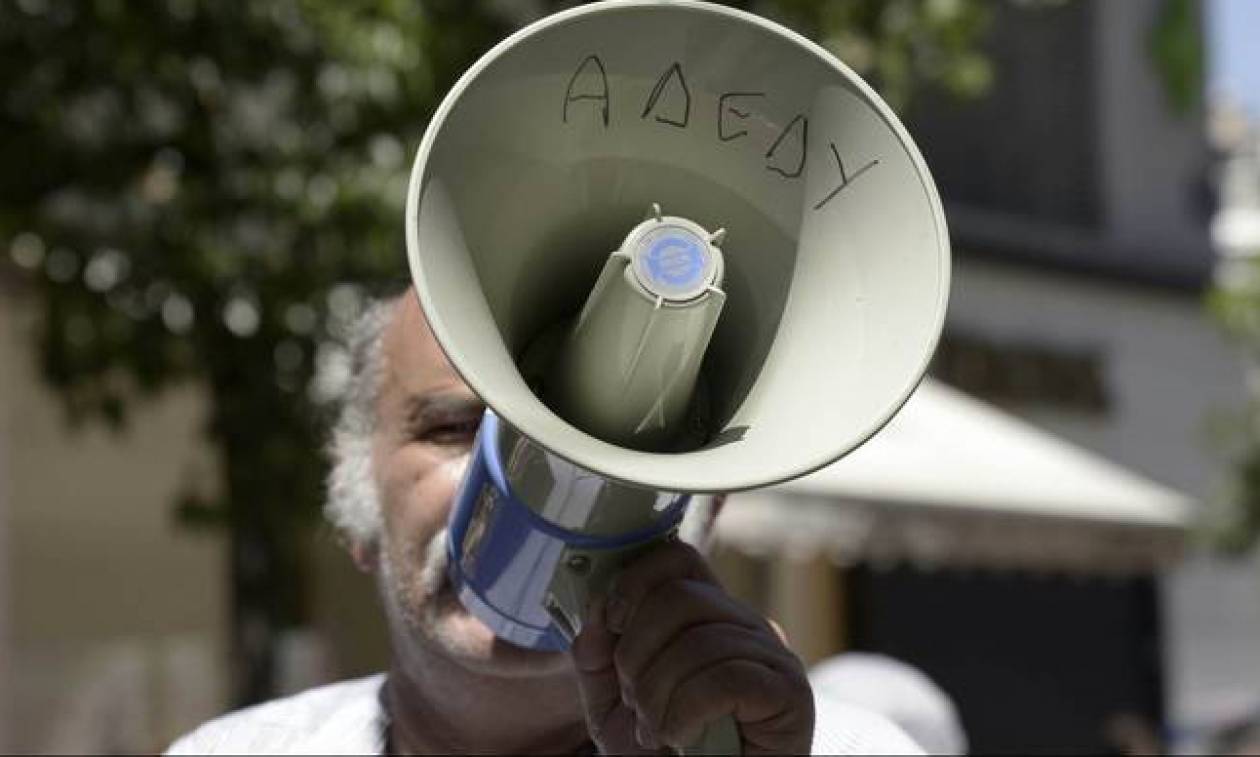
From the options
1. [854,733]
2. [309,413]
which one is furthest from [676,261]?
[309,413]

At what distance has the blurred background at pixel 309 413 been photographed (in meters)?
6.16

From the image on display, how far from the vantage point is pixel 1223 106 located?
82.2 feet

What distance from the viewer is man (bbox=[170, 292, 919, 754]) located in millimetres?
1475

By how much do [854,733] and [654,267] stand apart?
29.9 inches

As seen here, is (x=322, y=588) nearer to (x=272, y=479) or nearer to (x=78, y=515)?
(x=78, y=515)

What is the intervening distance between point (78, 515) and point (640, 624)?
25.6 ft

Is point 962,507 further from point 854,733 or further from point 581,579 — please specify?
point 581,579

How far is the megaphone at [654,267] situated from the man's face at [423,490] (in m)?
0.25

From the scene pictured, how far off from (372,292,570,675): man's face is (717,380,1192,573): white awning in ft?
14.5

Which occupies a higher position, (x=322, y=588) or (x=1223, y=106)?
(x=322, y=588)

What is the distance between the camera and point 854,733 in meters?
2.11

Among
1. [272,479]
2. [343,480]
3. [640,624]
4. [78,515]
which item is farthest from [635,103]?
[78,515]

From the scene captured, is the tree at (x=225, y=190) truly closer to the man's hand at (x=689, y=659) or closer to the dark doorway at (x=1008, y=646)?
the man's hand at (x=689, y=659)

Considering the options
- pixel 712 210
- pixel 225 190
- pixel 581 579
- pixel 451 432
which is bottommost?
pixel 225 190
